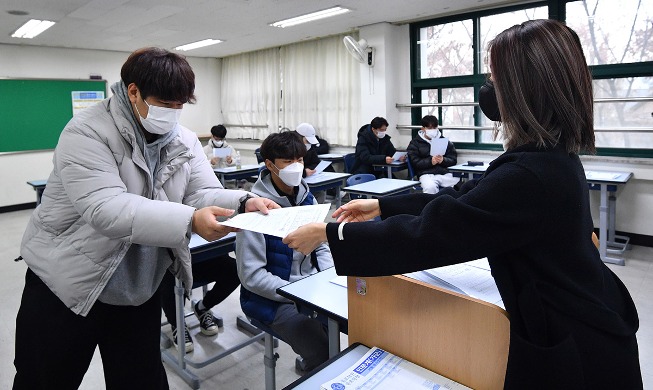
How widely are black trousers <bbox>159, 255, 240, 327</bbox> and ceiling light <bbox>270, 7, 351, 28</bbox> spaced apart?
13.1 feet

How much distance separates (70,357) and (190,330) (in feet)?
5.60

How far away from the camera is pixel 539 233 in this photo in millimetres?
891

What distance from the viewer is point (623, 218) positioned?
15.9 feet

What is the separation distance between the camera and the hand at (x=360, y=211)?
54.8 inches

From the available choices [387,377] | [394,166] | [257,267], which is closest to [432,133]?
[394,166]

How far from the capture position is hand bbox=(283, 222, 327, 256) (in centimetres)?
114

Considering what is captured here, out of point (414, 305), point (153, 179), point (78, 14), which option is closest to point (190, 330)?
point (153, 179)

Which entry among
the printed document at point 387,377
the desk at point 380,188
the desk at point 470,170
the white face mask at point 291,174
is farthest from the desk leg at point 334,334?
the desk at point 470,170

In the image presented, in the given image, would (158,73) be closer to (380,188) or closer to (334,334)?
(334,334)

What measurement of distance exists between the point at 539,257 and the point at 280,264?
4.36 feet

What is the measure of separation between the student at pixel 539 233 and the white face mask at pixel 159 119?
751 millimetres

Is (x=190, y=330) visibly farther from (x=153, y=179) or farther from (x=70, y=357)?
(x=153, y=179)

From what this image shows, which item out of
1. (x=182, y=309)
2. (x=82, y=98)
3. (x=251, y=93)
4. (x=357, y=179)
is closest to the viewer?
(x=182, y=309)

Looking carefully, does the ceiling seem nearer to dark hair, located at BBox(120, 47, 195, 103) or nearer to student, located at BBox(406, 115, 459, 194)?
student, located at BBox(406, 115, 459, 194)
